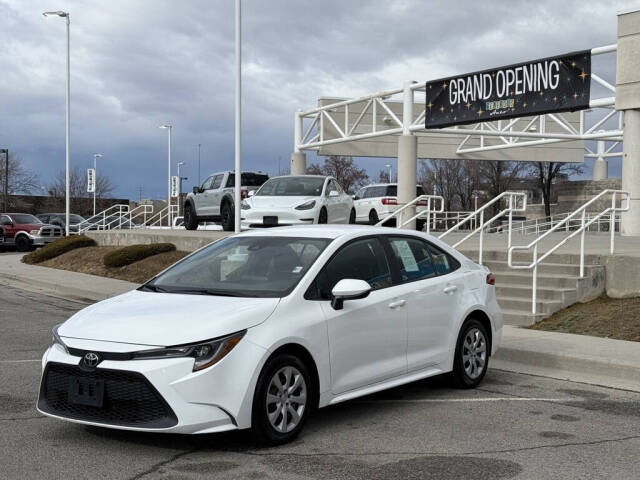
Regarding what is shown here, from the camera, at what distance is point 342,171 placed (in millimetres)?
70000

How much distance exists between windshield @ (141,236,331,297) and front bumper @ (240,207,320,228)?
13.2 metres

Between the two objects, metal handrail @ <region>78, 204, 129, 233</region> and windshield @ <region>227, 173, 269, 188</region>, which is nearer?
windshield @ <region>227, 173, 269, 188</region>

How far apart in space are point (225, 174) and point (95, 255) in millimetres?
4821

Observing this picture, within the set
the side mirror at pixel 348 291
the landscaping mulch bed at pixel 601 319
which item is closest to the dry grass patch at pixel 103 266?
the landscaping mulch bed at pixel 601 319

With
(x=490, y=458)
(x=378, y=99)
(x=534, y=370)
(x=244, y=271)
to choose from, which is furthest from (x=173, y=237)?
(x=490, y=458)

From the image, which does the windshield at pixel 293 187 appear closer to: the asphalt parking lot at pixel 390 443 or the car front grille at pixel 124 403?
the asphalt parking lot at pixel 390 443

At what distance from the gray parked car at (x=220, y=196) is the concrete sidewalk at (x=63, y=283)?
4775mm

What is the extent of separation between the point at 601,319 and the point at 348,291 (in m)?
6.51

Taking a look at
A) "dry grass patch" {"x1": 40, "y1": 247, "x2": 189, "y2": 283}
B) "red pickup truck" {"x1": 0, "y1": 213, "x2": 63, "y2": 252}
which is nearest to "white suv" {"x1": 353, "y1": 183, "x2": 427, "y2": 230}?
"dry grass patch" {"x1": 40, "y1": 247, "x2": 189, "y2": 283}

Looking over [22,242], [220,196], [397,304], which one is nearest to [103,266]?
[220,196]

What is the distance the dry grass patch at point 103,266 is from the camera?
21.5 m

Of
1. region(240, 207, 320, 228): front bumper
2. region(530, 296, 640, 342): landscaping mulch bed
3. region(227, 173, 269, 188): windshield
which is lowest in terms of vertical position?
region(530, 296, 640, 342): landscaping mulch bed

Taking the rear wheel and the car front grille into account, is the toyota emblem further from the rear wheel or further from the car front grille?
the rear wheel

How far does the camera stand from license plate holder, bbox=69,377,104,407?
5488 mm
